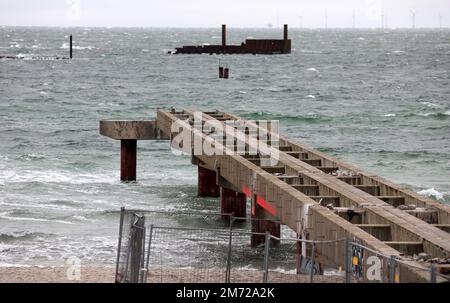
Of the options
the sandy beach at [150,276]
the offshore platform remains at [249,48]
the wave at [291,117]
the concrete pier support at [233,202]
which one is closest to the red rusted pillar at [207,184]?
the concrete pier support at [233,202]

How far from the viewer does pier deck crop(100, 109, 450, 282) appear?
57.2ft

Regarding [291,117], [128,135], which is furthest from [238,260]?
[291,117]

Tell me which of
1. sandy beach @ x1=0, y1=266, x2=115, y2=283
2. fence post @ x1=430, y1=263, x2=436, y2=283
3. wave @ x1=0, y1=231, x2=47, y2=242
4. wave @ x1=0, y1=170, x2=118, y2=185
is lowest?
wave @ x1=0, y1=231, x2=47, y2=242

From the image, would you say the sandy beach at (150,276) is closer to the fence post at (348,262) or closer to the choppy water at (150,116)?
the fence post at (348,262)

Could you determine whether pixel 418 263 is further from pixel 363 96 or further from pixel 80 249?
pixel 363 96

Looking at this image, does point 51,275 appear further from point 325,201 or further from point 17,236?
point 17,236

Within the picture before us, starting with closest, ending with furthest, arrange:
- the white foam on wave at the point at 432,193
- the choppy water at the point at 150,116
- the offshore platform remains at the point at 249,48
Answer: the choppy water at the point at 150,116 → the white foam on wave at the point at 432,193 → the offshore platform remains at the point at 249,48

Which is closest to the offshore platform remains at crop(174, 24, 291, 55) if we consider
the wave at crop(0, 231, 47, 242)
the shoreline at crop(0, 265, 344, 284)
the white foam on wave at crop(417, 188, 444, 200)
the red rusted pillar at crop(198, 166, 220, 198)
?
the white foam on wave at crop(417, 188, 444, 200)

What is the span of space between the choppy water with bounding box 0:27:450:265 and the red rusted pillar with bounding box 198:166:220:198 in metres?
0.38

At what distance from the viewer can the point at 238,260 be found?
2261cm

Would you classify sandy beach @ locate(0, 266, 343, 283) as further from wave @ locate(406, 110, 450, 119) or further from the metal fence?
wave @ locate(406, 110, 450, 119)

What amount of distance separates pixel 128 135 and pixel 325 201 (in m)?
14.2

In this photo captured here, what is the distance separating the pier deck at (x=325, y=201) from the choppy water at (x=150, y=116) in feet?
10.1

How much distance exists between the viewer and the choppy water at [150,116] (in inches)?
1145
